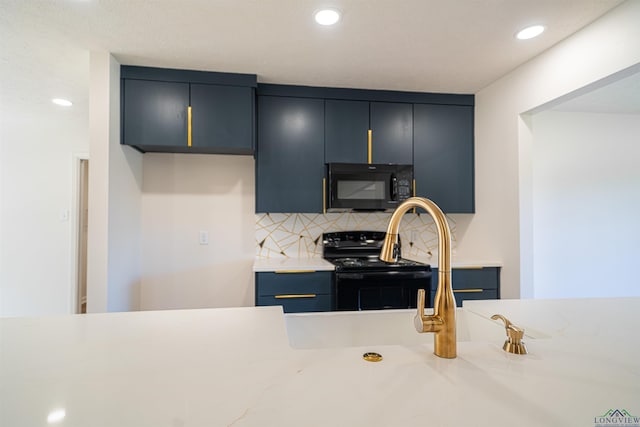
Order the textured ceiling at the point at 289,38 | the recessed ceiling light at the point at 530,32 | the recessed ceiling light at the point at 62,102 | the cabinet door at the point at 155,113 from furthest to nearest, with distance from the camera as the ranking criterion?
the recessed ceiling light at the point at 62,102 < the cabinet door at the point at 155,113 < the recessed ceiling light at the point at 530,32 < the textured ceiling at the point at 289,38

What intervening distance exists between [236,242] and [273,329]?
202cm

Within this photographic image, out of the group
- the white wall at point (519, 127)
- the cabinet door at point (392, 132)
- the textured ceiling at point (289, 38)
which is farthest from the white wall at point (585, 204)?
the cabinet door at point (392, 132)

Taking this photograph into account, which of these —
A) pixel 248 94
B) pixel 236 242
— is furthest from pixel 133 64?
pixel 236 242

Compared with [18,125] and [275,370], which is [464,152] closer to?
[275,370]

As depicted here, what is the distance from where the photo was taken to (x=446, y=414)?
48cm

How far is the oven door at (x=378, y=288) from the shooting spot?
7.48ft

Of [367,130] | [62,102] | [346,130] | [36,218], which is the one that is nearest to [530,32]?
[367,130]

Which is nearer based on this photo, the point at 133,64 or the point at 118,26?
the point at 118,26

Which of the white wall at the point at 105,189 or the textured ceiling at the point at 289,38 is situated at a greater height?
the textured ceiling at the point at 289,38

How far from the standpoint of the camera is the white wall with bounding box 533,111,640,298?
9.33ft

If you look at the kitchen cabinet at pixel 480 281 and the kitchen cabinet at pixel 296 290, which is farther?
the kitchen cabinet at pixel 480 281

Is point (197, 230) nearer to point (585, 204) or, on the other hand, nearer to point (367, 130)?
point (367, 130)

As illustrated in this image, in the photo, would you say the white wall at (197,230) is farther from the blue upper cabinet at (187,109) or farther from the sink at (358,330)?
the sink at (358,330)

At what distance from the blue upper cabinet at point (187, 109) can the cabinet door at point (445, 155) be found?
4.84 feet
